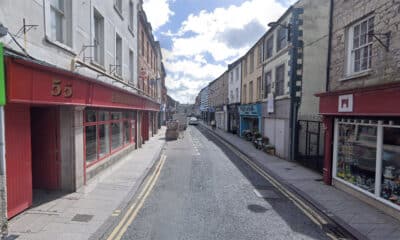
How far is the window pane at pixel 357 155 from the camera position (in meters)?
7.09

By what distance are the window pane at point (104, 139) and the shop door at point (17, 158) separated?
4384 mm

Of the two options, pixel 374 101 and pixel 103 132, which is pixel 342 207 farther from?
pixel 103 132

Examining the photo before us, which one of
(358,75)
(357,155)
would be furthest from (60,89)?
(357,155)

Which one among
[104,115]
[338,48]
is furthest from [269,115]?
[104,115]

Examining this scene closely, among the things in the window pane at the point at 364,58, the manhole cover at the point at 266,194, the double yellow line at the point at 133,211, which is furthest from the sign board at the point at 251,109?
the double yellow line at the point at 133,211

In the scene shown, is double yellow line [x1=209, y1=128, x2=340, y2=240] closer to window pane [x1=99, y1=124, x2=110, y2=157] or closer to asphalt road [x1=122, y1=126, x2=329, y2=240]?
asphalt road [x1=122, y1=126, x2=329, y2=240]

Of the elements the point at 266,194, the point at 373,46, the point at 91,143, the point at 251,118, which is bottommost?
the point at 266,194

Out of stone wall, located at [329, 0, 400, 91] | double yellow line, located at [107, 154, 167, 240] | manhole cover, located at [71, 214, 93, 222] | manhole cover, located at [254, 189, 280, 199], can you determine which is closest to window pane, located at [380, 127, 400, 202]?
stone wall, located at [329, 0, 400, 91]

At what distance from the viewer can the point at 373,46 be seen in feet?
23.1

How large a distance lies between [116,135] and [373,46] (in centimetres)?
1132

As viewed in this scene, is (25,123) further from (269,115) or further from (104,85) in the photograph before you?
(269,115)

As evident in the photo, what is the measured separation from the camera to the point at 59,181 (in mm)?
7258

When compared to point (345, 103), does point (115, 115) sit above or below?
below

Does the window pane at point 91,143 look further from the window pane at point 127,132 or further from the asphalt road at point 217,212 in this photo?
the window pane at point 127,132
